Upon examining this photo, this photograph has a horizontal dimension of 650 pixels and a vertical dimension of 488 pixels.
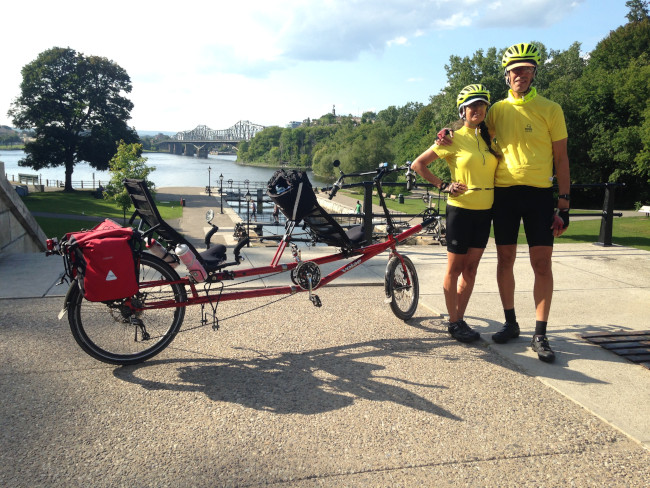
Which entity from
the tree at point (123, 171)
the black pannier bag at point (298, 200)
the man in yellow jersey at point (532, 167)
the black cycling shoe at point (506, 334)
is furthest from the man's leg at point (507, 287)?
the tree at point (123, 171)

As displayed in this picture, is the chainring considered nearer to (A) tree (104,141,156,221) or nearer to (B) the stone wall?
(B) the stone wall

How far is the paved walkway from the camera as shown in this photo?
2.44m

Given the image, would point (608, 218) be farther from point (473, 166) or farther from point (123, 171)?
point (123, 171)

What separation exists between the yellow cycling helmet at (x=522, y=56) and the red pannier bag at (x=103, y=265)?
2.97 metres

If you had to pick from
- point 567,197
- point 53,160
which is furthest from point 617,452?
point 53,160

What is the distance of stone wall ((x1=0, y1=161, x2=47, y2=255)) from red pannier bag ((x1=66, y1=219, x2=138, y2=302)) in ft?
14.8

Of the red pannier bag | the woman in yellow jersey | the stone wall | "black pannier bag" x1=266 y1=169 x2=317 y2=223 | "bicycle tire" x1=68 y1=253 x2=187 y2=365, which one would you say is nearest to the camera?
the red pannier bag

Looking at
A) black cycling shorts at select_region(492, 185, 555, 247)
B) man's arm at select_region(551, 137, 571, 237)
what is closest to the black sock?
black cycling shorts at select_region(492, 185, 555, 247)

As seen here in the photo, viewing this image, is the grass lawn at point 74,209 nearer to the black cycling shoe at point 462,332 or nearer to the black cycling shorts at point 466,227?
the black cycling shoe at point 462,332

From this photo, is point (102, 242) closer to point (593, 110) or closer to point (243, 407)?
point (243, 407)

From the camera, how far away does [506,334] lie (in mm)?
4113

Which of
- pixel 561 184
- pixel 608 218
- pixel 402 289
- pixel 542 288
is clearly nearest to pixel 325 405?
pixel 402 289

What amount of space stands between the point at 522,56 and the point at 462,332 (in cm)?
214

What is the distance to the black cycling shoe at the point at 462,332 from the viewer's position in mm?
4102
